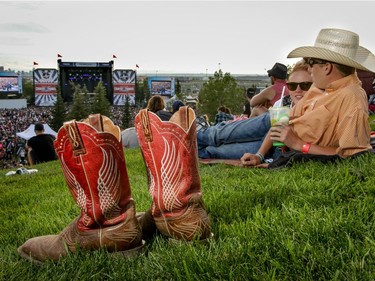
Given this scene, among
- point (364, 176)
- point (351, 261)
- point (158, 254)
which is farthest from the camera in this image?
point (364, 176)

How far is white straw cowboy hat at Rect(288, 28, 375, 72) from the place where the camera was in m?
3.10

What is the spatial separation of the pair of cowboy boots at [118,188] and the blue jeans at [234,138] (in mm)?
2497

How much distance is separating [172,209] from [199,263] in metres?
0.41

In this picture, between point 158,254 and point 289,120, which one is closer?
point 158,254

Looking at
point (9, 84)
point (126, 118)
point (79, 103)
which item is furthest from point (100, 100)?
point (9, 84)

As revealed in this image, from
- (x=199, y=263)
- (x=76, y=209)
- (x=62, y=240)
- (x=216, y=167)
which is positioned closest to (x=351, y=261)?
(x=199, y=263)

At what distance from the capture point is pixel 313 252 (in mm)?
1420

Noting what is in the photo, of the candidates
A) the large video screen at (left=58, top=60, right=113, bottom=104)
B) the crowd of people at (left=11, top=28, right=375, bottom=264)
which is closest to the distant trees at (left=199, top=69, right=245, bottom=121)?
the large video screen at (left=58, top=60, right=113, bottom=104)

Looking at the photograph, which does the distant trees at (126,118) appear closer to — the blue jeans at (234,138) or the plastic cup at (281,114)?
the blue jeans at (234,138)

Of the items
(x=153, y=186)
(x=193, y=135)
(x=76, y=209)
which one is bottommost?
(x=76, y=209)

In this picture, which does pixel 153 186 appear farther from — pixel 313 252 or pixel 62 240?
pixel 313 252

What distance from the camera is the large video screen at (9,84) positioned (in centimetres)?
8180

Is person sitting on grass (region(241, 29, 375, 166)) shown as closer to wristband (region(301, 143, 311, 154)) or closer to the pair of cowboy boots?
wristband (region(301, 143, 311, 154))

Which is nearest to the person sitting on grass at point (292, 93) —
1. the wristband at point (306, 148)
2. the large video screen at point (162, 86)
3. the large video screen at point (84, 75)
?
the wristband at point (306, 148)
